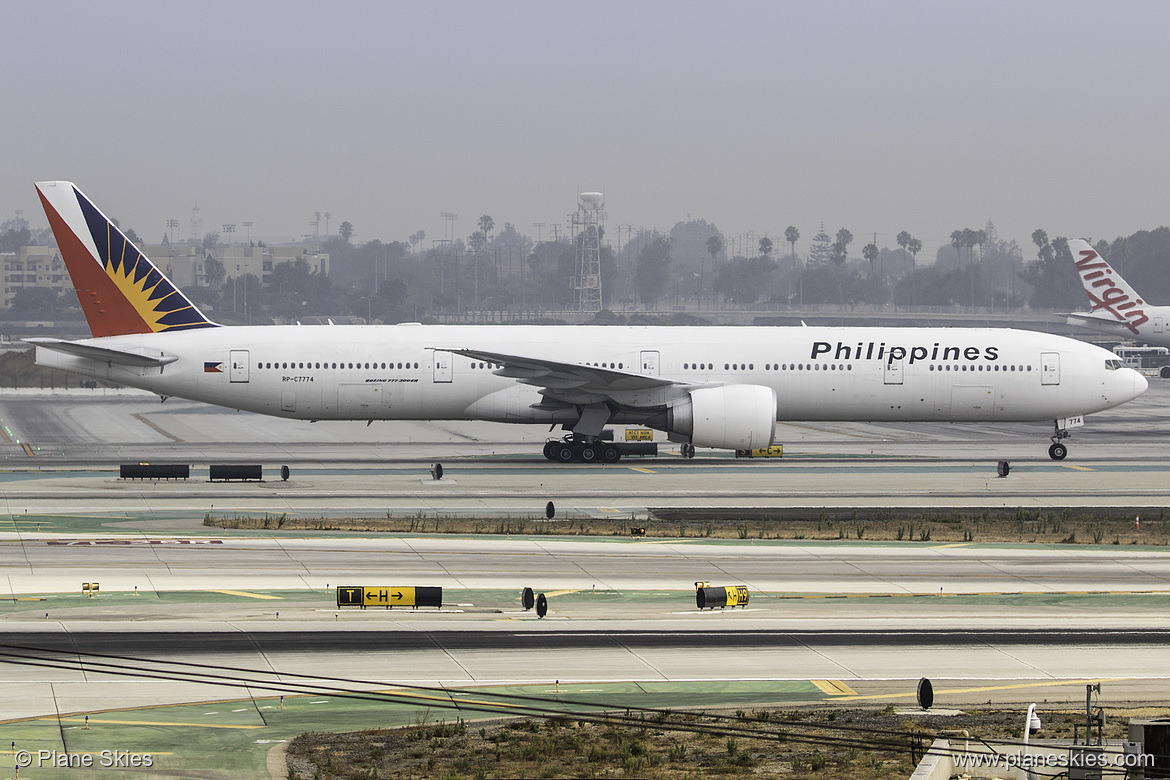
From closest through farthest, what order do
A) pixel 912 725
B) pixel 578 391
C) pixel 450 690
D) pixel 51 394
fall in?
pixel 912 725 < pixel 450 690 < pixel 578 391 < pixel 51 394

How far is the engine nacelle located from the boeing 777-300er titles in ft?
2.19

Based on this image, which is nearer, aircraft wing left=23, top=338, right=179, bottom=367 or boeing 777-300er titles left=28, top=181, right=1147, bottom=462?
aircraft wing left=23, top=338, right=179, bottom=367

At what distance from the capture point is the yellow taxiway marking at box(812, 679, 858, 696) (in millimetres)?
20828

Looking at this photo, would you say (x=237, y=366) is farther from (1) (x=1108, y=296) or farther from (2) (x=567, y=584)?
(1) (x=1108, y=296)

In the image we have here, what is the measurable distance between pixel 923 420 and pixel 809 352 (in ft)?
17.6

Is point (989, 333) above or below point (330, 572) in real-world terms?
above

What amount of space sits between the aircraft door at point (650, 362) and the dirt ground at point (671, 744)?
29.8 m

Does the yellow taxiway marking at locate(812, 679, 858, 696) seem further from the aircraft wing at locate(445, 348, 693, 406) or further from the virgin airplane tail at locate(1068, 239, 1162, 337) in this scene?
the virgin airplane tail at locate(1068, 239, 1162, 337)

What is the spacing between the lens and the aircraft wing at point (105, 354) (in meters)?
46.9

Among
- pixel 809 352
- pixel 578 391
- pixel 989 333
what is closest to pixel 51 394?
pixel 578 391

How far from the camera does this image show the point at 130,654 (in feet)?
72.8

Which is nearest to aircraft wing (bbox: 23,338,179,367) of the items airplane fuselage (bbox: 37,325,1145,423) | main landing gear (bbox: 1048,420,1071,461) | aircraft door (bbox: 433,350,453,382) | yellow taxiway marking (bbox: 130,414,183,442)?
airplane fuselage (bbox: 37,325,1145,423)

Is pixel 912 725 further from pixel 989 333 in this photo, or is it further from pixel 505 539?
pixel 989 333

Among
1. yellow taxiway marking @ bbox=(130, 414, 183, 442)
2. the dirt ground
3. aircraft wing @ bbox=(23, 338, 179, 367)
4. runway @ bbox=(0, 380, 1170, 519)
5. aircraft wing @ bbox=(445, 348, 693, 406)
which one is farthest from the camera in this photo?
yellow taxiway marking @ bbox=(130, 414, 183, 442)
